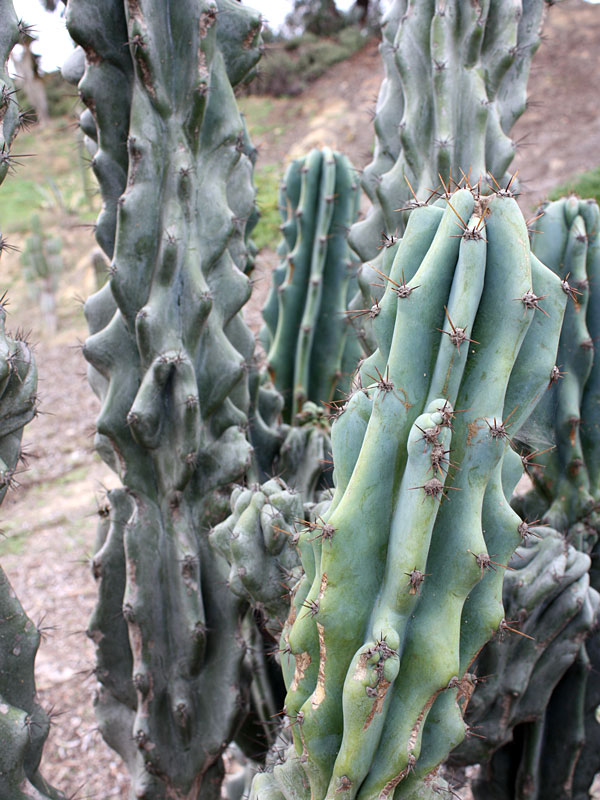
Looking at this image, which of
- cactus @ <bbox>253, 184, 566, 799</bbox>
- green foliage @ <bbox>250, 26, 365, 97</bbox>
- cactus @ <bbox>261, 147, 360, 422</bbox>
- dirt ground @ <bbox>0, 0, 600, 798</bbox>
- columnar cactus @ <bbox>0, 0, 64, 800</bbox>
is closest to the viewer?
cactus @ <bbox>253, 184, 566, 799</bbox>

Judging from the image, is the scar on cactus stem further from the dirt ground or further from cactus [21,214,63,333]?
cactus [21,214,63,333]

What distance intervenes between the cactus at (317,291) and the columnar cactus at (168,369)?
113 centimetres

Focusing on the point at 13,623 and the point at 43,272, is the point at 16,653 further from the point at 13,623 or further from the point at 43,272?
the point at 43,272

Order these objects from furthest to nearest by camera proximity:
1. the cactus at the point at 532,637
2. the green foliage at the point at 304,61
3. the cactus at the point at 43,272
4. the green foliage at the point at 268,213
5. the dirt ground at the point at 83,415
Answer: the green foliage at the point at 304,61 < the green foliage at the point at 268,213 < the cactus at the point at 43,272 < the dirt ground at the point at 83,415 < the cactus at the point at 532,637

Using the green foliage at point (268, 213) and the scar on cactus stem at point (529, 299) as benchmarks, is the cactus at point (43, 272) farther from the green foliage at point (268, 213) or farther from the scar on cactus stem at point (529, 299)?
the scar on cactus stem at point (529, 299)

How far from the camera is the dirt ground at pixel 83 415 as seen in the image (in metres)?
4.03

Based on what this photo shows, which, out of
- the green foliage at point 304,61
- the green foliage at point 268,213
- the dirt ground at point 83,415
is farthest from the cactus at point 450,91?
the green foliage at point 304,61

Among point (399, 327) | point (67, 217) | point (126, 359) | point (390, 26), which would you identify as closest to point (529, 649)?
point (399, 327)

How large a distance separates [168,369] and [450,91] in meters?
1.44

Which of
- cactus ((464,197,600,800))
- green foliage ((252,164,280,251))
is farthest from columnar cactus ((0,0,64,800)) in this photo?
green foliage ((252,164,280,251))

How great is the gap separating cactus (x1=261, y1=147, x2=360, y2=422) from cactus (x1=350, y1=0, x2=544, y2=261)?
0.95 meters

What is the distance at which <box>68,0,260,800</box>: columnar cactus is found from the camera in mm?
2422

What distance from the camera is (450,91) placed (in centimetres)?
271

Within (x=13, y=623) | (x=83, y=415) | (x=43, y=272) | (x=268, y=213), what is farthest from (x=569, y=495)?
(x=43, y=272)
